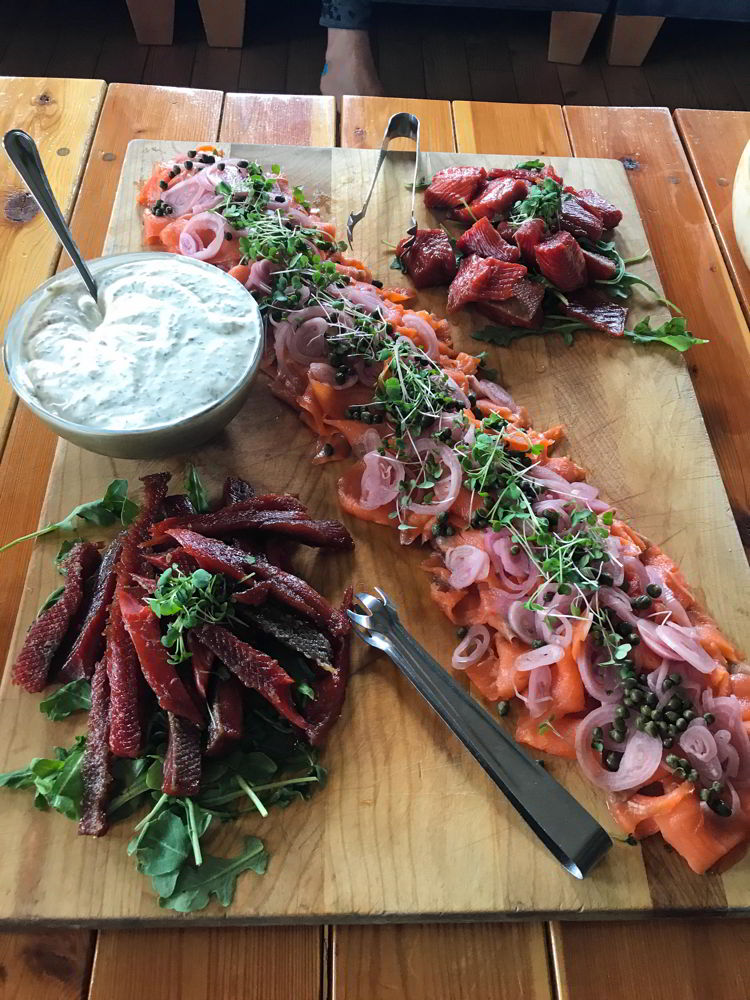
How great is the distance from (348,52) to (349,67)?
159mm

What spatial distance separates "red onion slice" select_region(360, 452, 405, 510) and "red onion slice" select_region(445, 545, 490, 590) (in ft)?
0.82

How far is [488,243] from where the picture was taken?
2.84m

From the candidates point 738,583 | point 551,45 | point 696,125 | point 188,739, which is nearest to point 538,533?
point 738,583

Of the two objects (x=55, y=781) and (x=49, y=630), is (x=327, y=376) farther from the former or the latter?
(x=55, y=781)

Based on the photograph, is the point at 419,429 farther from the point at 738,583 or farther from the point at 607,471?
the point at 738,583

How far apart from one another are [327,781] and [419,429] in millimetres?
984

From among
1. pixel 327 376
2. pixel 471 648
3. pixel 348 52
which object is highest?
pixel 327 376

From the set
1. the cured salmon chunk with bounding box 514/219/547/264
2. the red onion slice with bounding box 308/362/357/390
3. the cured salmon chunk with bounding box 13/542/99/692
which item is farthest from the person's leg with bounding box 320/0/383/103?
the cured salmon chunk with bounding box 13/542/99/692

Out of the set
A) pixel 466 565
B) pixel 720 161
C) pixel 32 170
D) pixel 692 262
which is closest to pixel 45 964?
pixel 466 565

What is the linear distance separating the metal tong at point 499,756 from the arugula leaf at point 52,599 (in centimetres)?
77

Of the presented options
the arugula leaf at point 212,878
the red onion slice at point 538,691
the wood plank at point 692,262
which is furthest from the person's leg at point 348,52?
the arugula leaf at point 212,878

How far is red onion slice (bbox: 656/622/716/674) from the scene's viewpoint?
1916 millimetres

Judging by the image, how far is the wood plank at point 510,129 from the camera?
350cm

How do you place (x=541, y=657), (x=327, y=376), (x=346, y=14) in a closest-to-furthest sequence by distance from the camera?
(x=541, y=657) < (x=327, y=376) < (x=346, y=14)
